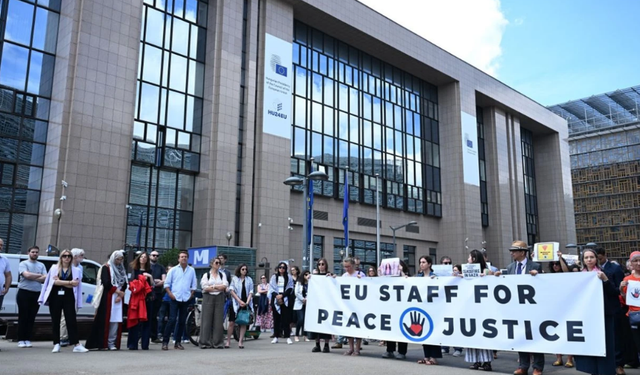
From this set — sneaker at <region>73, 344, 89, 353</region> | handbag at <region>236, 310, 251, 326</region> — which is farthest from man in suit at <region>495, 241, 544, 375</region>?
sneaker at <region>73, 344, 89, 353</region>

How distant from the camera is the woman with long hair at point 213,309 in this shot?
37.4 ft

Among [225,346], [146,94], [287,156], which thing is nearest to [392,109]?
[287,156]

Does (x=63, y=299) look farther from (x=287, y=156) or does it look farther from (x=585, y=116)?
(x=585, y=116)

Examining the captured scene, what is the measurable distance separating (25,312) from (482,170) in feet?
155

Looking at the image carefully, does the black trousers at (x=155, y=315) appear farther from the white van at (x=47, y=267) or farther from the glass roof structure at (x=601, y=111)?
the glass roof structure at (x=601, y=111)

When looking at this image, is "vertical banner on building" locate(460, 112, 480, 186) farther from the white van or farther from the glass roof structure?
the white van

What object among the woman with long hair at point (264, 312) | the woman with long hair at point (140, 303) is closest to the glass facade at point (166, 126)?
the woman with long hair at point (264, 312)

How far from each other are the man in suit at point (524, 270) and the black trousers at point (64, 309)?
755cm

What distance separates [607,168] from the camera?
256ft

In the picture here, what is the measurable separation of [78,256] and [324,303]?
15.9ft

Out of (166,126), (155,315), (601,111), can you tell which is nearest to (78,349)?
(155,315)

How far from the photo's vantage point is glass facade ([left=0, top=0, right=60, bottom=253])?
2519 cm

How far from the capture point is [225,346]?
39.1ft

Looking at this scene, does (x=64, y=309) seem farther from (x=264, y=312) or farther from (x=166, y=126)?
(x=166, y=126)
